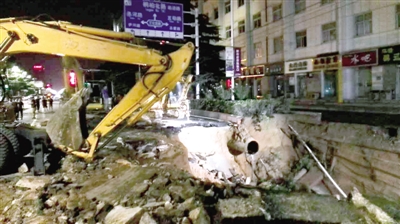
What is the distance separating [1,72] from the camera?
781 cm

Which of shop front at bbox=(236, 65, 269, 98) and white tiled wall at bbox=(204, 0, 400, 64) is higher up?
white tiled wall at bbox=(204, 0, 400, 64)

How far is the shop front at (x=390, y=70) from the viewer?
928 inches

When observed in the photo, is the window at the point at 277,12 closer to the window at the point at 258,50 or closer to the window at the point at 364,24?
the window at the point at 258,50

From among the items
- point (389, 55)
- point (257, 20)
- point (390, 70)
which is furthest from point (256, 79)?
point (389, 55)

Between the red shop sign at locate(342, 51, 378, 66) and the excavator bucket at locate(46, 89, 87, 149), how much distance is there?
23.5 metres

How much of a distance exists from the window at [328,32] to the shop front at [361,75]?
2213 mm

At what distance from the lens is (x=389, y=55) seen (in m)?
23.9

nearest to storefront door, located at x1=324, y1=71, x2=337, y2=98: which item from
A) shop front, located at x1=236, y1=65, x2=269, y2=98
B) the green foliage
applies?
shop front, located at x1=236, y1=65, x2=269, y2=98

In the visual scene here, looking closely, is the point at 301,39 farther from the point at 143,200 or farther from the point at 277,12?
the point at 143,200

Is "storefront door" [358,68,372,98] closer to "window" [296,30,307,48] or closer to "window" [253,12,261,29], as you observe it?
"window" [296,30,307,48]

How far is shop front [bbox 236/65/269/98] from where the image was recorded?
121 ft

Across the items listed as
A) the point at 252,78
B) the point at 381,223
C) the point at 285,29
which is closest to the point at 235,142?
the point at 381,223

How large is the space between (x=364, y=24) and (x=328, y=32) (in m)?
3.29

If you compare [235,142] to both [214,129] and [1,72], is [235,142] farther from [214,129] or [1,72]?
[1,72]
